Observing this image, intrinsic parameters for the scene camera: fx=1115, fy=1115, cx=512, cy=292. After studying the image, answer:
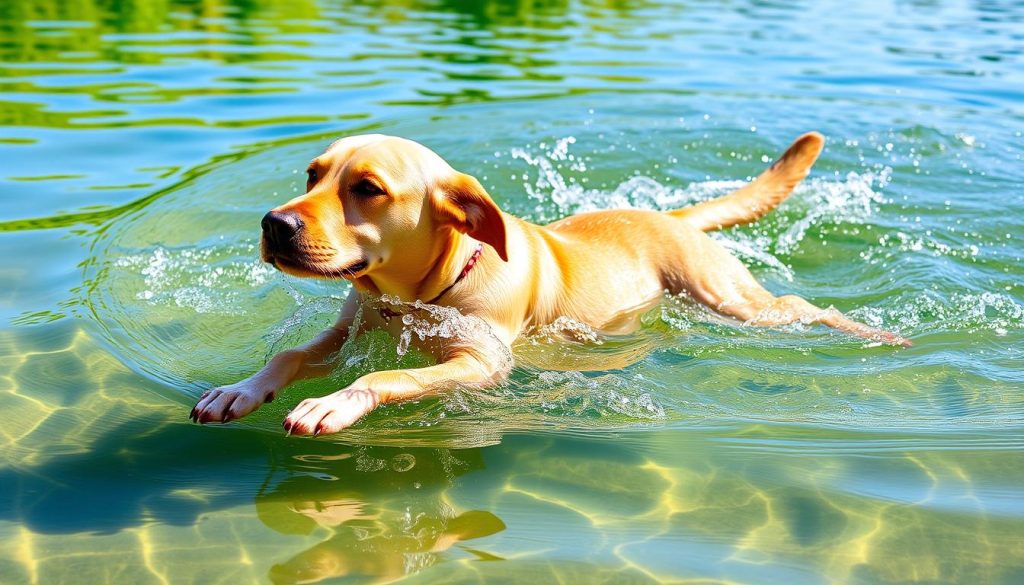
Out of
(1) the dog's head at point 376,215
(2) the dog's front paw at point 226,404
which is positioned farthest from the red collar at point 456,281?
(2) the dog's front paw at point 226,404

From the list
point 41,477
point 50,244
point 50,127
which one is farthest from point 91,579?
point 50,127

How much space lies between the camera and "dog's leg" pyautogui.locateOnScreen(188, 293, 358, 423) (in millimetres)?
4180

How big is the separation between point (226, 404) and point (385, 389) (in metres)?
0.60

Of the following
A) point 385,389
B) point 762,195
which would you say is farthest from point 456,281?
point 762,195

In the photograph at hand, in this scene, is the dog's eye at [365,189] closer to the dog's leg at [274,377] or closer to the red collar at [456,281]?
the red collar at [456,281]

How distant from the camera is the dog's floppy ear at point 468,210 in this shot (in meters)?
4.53

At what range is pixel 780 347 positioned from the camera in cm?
554

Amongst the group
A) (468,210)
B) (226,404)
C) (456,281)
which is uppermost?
(468,210)

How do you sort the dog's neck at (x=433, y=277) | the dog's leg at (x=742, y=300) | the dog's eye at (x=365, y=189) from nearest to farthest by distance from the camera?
1. the dog's eye at (x=365, y=189)
2. the dog's neck at (x=433, y=277)
3. the dog's leg at (x=742, y=300)

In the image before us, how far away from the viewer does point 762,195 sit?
641 cm

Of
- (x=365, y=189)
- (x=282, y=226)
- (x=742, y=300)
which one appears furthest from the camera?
(x=742, y=300)

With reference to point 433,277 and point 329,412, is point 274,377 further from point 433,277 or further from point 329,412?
point 433,277

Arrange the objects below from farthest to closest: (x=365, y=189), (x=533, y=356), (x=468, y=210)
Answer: (x=533, y=356) < (x=468, y=210) < (x=365, y=189)

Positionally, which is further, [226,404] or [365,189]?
[365,189]
